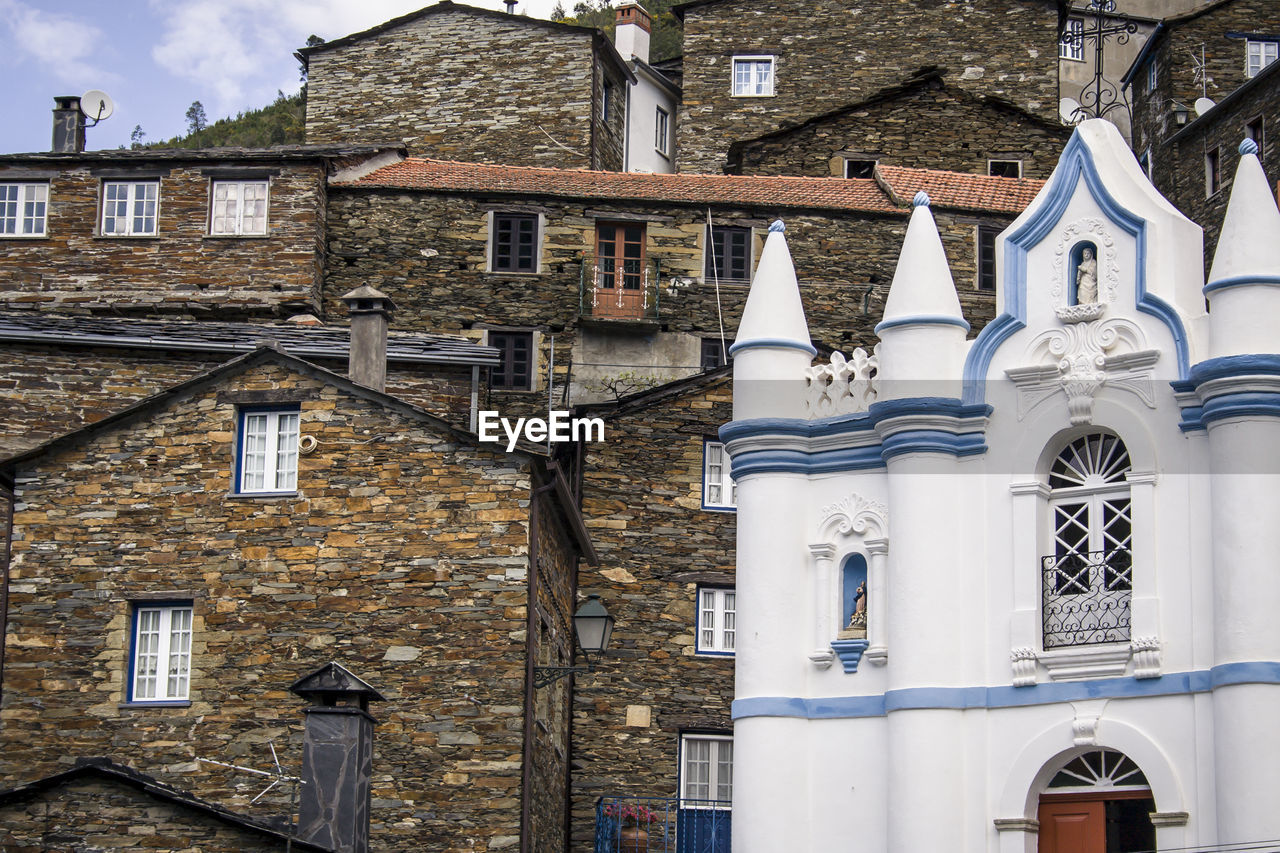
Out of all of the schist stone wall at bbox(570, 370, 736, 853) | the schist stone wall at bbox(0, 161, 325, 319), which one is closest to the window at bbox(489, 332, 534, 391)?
the schist stone wall at bbox(0, 161, 325, 319)

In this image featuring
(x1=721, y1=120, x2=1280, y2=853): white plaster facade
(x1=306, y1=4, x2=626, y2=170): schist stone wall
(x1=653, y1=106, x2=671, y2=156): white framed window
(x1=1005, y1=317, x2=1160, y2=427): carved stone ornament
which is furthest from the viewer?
(x1=653, y1=106, x2=671, y2=156): white framed window

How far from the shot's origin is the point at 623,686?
32188 millimetres

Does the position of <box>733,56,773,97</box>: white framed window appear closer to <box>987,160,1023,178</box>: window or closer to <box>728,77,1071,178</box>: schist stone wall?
<box>728,77,1071,178</box>: schist stone wall

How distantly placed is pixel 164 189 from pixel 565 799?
15515 mm

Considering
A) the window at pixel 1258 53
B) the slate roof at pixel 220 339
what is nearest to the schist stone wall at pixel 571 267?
the slate roof at pixel 220 339

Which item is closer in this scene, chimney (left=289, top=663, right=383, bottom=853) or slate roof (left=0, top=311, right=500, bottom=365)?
chimney (left=289, top=663, right=383, bottom=853)

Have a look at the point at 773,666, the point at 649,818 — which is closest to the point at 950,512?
the point at 773,666

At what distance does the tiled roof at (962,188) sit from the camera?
40.8m

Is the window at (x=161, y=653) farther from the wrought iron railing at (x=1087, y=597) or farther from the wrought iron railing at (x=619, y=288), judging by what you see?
the wrought iron railing at (x=619, y=288)

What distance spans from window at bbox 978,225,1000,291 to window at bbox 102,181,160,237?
51.9ft

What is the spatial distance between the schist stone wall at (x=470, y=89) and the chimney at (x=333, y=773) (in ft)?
84.4

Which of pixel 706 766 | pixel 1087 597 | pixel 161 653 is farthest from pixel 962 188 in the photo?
pixel 1087 597

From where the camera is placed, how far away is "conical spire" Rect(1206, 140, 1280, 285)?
2105 cm

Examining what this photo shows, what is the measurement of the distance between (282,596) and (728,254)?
15.1 m
